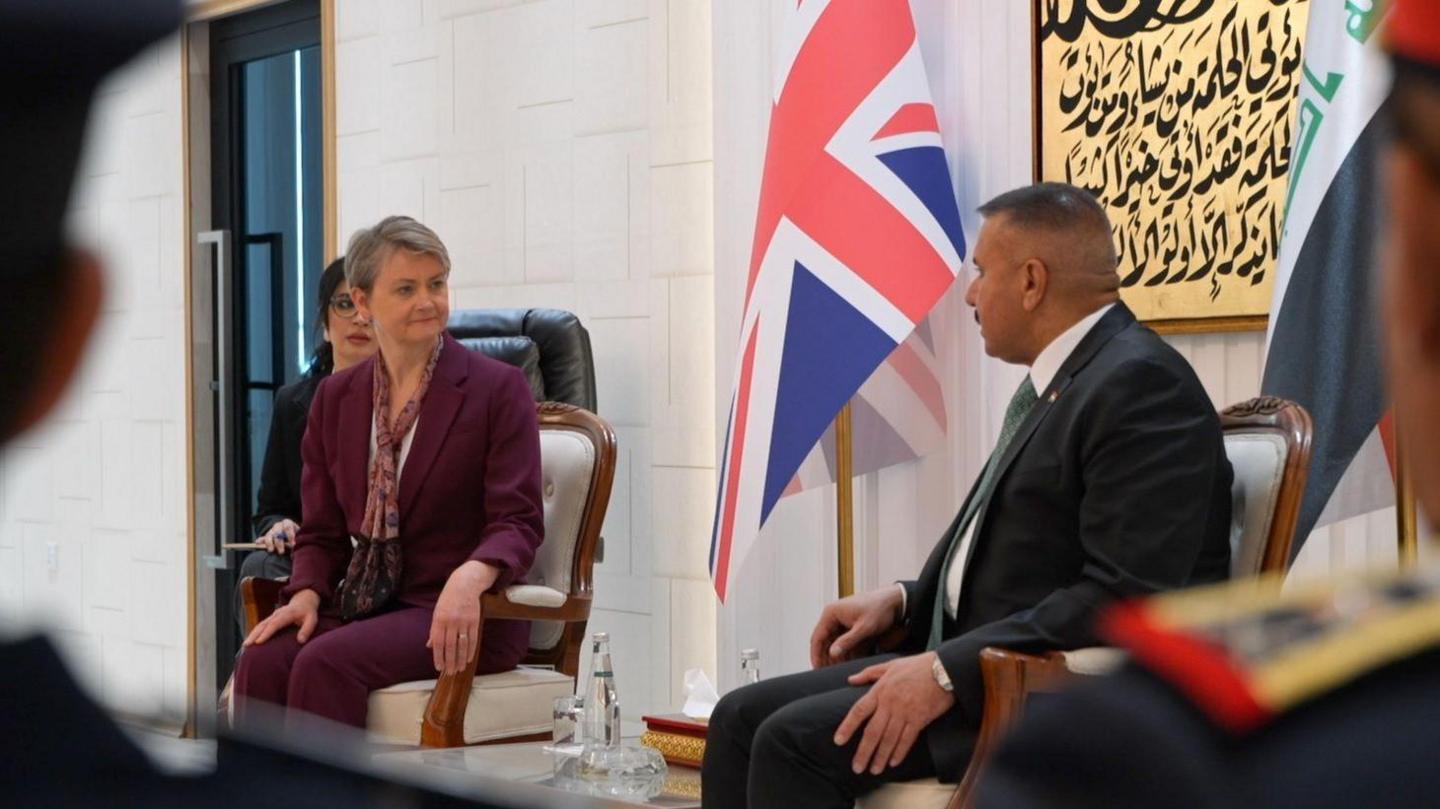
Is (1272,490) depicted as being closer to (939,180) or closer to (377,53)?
(939,180)

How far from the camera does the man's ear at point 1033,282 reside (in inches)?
135

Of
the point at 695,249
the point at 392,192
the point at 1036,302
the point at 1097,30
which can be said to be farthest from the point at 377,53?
the point at 1036,302

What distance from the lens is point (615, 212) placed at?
19.6ft

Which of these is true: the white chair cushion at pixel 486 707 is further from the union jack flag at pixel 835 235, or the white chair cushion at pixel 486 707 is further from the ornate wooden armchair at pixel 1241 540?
the ornate wooden armchair at pixel 1241 540

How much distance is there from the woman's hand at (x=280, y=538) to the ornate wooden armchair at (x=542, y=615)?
307 mm

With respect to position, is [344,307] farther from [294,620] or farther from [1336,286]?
[1336,286]

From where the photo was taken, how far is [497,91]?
644 cm

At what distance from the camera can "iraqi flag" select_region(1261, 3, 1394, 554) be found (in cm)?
364

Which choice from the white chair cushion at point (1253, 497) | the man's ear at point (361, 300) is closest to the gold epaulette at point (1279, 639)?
the white chair cushion at point (1253, 497)

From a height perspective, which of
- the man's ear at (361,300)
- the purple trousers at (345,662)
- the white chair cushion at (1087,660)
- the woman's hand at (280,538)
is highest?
the man's ear at (361,300)

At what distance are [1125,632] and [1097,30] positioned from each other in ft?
14.0

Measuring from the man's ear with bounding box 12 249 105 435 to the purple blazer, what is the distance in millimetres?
3689

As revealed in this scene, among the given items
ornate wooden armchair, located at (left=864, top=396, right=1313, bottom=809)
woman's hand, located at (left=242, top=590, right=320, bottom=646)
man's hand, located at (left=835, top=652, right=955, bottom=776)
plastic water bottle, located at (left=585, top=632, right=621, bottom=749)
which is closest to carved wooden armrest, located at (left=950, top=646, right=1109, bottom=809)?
ornate wooden armchair, located at (left=864, top=396, right=1313, bottom=809)

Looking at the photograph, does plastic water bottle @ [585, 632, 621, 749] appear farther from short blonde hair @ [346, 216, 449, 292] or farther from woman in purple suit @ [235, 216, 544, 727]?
short blonde hair @ [346, 216, 449, 292]
